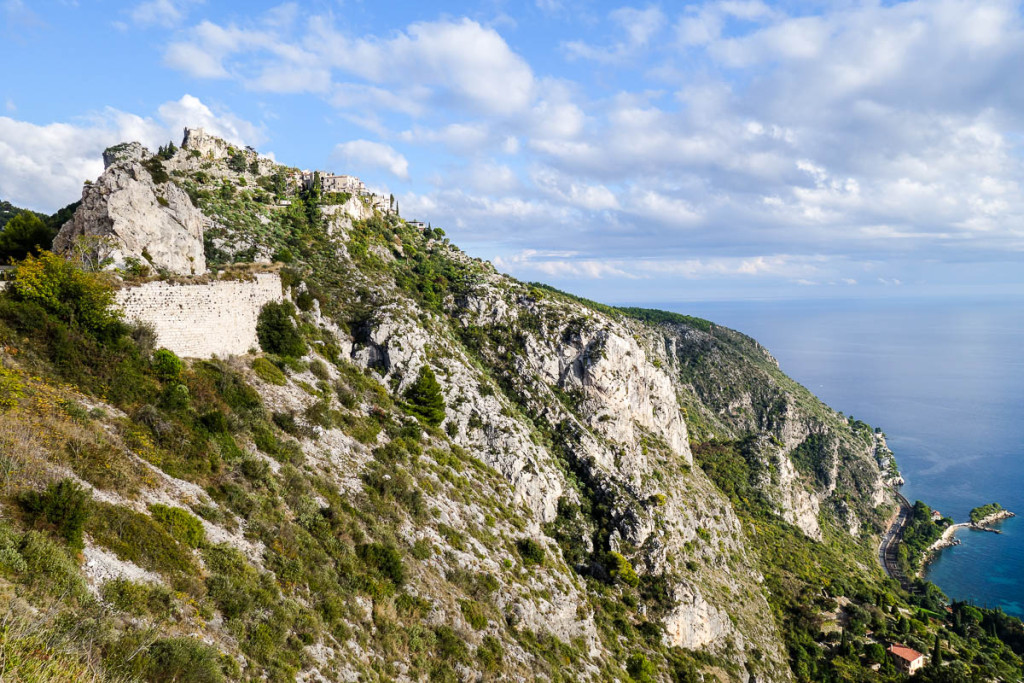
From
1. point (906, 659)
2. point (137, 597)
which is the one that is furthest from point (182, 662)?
point (906, 659)

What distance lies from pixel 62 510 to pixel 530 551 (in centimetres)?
3056

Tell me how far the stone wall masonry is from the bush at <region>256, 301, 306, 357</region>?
612 mm

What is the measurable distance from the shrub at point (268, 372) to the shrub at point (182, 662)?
1976 cm

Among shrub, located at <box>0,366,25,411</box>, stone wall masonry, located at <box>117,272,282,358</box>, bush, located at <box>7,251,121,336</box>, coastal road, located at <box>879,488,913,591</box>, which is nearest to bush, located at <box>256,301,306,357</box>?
stone wall masonry, located at <box>117,272,282,358</box>

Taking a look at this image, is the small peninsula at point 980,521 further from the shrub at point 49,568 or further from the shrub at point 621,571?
the shrub at point 49,568

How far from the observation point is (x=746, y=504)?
8244 centimetres

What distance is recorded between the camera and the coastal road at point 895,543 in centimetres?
10825

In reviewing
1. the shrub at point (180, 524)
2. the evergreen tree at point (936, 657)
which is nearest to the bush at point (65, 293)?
the shrub at point (180, 524)

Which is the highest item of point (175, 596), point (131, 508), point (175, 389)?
point (175, 389)

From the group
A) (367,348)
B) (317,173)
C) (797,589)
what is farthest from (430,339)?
(797,589)

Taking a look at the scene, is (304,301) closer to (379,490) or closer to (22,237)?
(22,237)

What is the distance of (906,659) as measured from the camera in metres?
60.4

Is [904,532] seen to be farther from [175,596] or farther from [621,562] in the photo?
[175,596]

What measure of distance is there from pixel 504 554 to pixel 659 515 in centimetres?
2573
